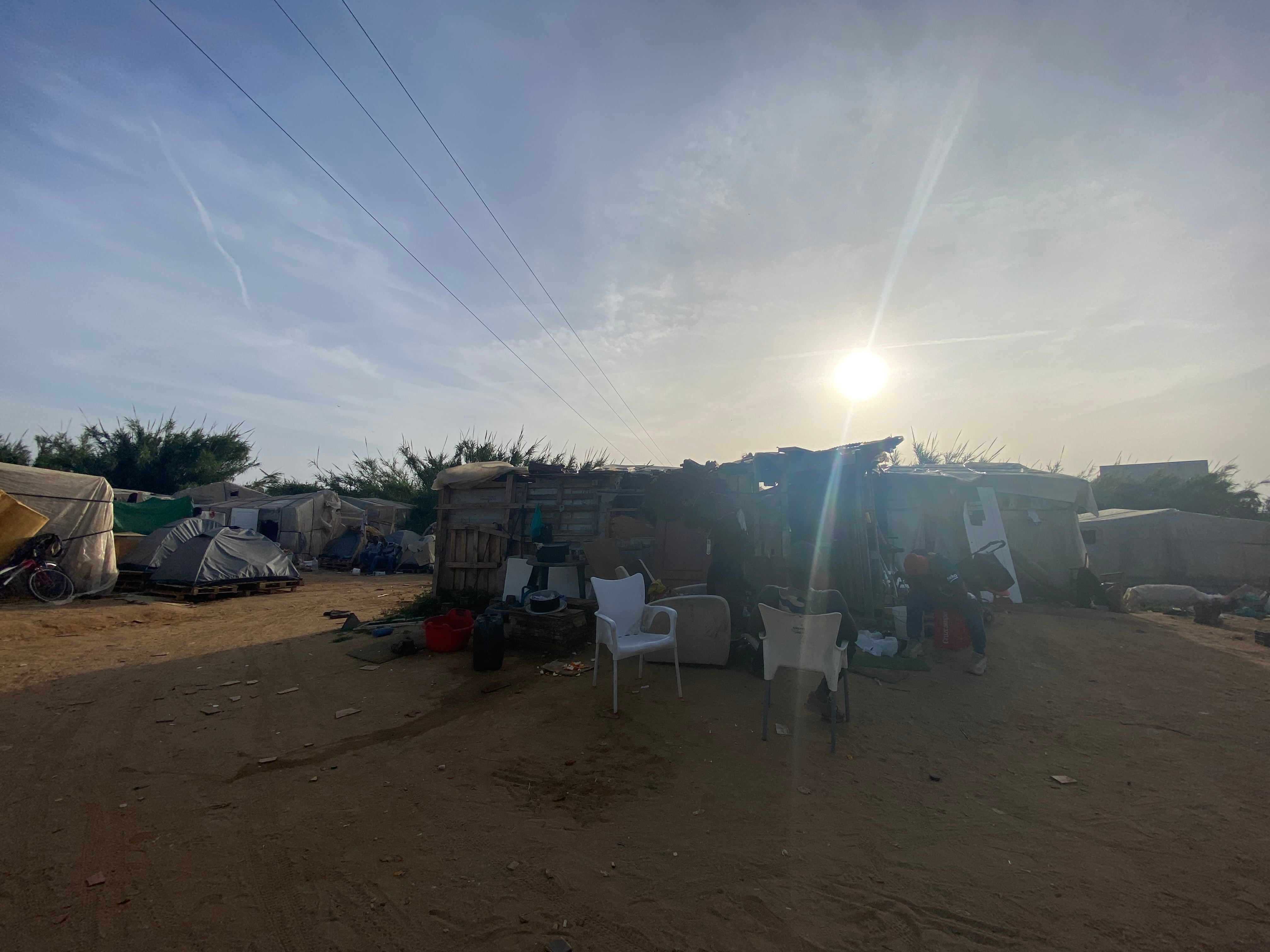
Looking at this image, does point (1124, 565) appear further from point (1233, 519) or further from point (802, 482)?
point (802, 482)

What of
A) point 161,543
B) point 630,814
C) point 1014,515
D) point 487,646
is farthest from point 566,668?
point 161,543

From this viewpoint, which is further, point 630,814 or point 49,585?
point 49,585

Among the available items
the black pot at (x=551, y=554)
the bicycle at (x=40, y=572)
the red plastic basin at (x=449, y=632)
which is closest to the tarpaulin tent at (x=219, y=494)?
the bicycle at (x=40, y=572)

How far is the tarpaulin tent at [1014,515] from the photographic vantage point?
36.3ft

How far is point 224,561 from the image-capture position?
1239 cm

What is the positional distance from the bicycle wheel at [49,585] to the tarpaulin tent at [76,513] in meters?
0.31

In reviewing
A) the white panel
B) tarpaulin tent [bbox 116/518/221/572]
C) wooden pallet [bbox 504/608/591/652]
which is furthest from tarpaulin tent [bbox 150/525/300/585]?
the white panel

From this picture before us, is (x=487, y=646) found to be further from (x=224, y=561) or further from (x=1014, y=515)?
(x=1014, y=515)

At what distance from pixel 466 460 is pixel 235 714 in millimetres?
20629

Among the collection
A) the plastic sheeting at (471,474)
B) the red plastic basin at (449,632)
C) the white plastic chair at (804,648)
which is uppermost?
the plastic sheeting at (471,474)

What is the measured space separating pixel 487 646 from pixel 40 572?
1013 cm

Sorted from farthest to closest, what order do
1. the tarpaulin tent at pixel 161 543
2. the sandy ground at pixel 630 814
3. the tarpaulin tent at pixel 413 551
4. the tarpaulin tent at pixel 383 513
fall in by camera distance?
1. the tarpaulin tent at pixel 383 513
2. the tarpaulin tent at pixel 413 551
3. the tarpaulin tent at pixel 161 543
4. the sandy ground at pixel 630 814

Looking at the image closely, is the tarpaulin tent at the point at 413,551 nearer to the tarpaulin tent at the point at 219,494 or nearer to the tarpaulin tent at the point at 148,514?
the tarpaulin tent at the point at 148,514

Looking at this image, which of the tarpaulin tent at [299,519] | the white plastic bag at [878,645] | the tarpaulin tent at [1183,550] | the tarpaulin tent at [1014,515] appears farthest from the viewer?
the tarpaulin tent at [299,519]
